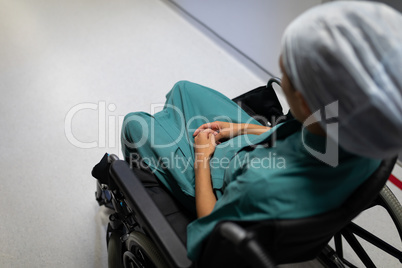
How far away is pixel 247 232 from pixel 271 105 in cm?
63

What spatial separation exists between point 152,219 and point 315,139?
36cm

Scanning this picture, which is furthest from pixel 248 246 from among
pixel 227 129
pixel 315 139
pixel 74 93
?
pixel 74 93

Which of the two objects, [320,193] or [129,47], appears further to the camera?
[129,47]

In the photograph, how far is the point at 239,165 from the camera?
2.53ft

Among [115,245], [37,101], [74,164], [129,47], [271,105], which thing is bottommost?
[115,245]

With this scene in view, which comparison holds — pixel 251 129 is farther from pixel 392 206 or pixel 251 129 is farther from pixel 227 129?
pixel 392 206

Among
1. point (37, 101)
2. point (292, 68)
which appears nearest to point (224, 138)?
point (292, 68)

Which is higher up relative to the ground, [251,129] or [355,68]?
[355,68]

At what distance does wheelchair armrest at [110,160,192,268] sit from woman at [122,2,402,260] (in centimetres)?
3

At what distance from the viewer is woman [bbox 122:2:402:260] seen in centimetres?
48

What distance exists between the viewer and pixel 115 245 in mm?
1114

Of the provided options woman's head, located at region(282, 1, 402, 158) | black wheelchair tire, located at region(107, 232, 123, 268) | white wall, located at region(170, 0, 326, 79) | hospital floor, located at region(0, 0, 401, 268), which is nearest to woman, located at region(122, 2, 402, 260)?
woman's head, located at region(282, 1, 402, 158)

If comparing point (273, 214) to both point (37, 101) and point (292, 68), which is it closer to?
point (292, 68)

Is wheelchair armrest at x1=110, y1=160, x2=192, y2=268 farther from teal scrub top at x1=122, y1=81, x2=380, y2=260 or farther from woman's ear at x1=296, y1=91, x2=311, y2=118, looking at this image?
woman's ear at x1=296, y1=91, x2=311, y2=118
